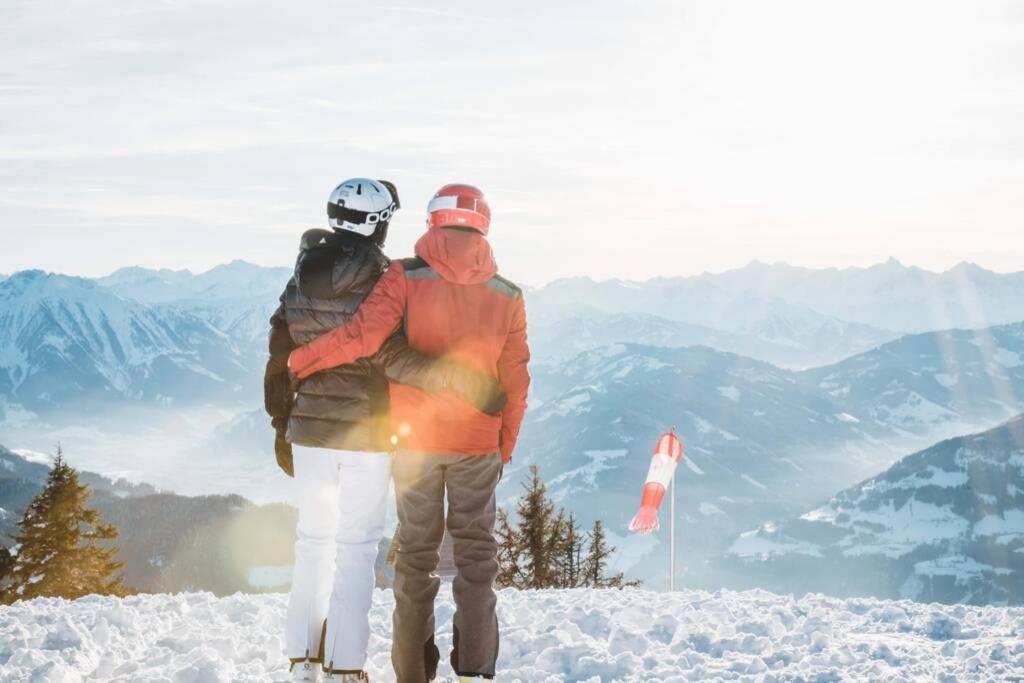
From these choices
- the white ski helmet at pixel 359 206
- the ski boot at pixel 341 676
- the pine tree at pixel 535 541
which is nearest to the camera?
the white ski helmet at pixel 359 206

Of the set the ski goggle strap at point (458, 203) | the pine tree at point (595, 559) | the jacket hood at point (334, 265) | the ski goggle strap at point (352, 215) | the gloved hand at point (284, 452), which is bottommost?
the pine tree at point (595, 559)

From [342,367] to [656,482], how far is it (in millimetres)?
10952

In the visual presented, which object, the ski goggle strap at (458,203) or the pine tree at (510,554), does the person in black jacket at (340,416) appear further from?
the pine tree at (510,554)

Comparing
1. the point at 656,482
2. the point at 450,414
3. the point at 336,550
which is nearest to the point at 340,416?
the point at 450,414

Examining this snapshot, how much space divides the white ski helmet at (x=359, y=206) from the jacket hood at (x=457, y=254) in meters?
0.36

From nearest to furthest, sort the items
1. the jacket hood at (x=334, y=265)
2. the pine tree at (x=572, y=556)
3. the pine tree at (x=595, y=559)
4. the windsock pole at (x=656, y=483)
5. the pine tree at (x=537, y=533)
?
the jacket hood at (x=334, y=265)
the windsock pole at (x=656, y=483)
the pine tree at (x=537, y=533)
the pine tree at (x=572, y=556)
the pine tree at (x=595, y=559)

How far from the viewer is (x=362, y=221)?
5582 mm

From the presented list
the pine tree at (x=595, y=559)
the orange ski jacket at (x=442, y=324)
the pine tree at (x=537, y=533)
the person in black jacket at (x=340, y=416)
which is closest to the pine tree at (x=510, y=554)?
the pine tree at (x=537, y=533)

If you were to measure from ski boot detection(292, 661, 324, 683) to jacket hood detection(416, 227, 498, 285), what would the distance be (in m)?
2.75

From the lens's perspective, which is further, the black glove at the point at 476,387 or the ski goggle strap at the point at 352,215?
the ski goggle strap at the point at 352,215

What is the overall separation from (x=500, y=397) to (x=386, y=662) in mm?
2809

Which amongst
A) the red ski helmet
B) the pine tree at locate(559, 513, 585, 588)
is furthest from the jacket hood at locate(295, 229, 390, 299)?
the pine tree at locate(559, 513, 585, 588)

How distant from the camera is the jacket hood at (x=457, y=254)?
17.9 feet

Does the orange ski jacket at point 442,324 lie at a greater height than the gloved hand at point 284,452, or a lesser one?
greater
